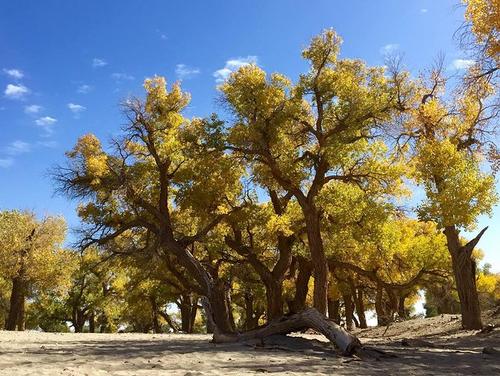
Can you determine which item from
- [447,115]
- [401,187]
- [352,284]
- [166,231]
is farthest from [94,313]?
[447,115]

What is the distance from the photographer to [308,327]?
13469 millimetres

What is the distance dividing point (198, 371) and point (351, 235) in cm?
1434

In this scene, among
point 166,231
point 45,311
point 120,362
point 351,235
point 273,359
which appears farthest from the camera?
point 45,311

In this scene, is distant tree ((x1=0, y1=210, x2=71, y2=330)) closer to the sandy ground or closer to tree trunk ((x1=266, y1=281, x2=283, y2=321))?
tree trunk ((x1=266, y1=281, x2=283, y2=321))

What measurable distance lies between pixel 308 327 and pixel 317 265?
5.44 m

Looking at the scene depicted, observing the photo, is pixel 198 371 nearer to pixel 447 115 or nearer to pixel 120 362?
pixel 120 362

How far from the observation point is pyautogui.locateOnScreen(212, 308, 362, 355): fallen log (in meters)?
10.6

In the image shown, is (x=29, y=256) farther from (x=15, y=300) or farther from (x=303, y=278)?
(x=303, y=278)

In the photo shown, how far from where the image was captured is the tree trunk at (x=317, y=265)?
18.5 meters

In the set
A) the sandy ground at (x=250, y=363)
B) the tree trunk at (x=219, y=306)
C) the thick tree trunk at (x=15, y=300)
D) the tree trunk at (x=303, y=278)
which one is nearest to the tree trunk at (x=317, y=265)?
the tree trunk at (x=219, y=306)

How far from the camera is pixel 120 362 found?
29.2ft

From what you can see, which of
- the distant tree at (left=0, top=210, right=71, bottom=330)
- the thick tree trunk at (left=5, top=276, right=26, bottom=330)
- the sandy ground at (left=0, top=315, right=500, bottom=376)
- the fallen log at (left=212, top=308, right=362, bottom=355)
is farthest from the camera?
the distant tree at (left=0, top=210, right=71, bottom=330)

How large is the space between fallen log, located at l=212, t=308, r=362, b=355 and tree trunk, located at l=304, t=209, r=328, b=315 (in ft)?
16.5

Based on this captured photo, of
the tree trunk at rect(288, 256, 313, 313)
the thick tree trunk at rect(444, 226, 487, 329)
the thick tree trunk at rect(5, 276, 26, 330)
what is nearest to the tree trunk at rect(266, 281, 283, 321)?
the tree trunk at rect(288, 256, 313, 313)
